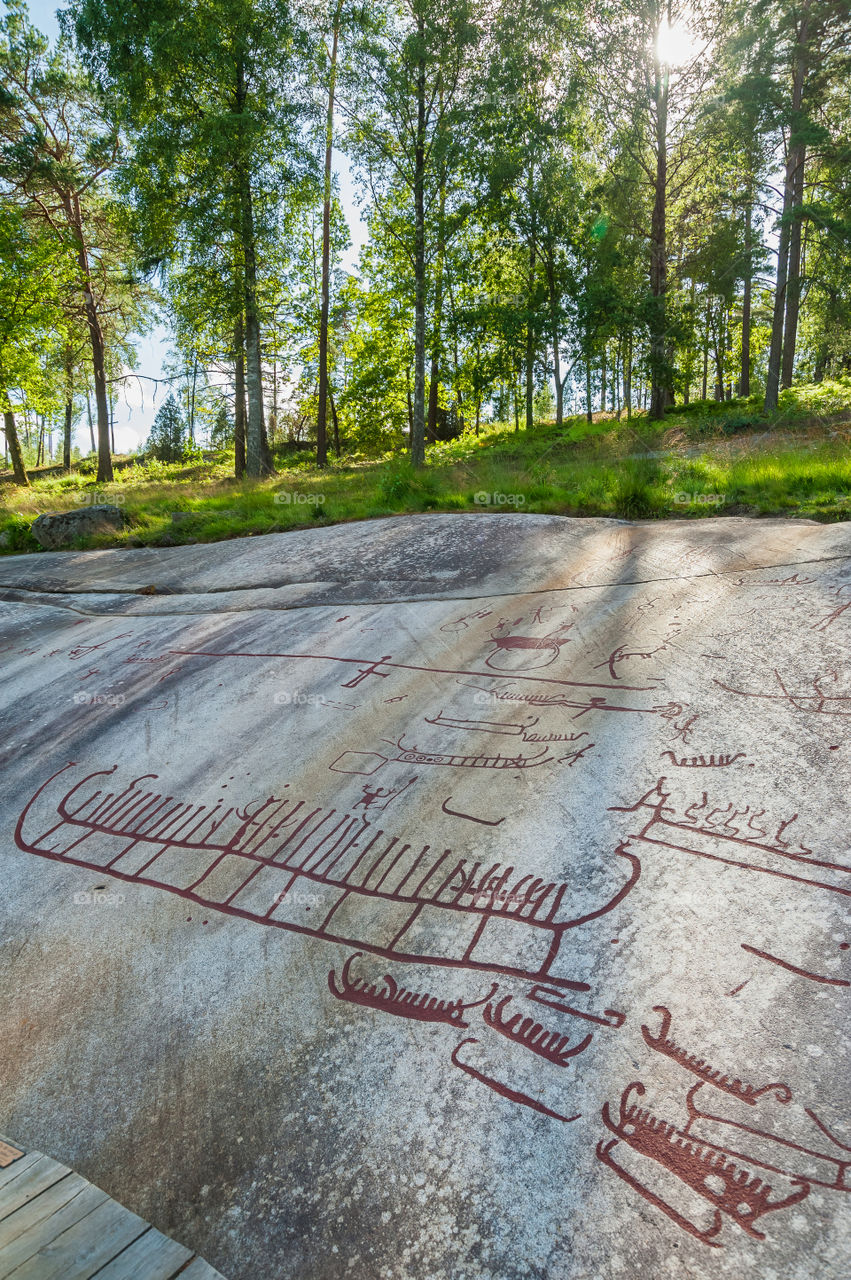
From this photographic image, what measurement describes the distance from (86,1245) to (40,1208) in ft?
0.70

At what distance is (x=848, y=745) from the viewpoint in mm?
3059

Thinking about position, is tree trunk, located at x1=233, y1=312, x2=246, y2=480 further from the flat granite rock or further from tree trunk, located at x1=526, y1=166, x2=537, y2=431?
the flat granite rock

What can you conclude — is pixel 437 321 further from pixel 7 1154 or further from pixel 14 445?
pixel 7 1154

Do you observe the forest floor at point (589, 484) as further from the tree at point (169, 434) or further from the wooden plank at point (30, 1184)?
the tree at point (169, 434)

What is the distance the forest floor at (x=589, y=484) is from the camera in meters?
7.04

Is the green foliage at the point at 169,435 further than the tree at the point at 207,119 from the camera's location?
Yes

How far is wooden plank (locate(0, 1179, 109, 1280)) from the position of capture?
5.65 ft

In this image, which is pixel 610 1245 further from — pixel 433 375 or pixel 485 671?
pixel 433 375

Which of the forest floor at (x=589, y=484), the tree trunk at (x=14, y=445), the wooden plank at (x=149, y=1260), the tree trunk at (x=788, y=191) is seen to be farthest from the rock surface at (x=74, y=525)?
the tree trunk at (x=14, y=445)

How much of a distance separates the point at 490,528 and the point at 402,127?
1143cm

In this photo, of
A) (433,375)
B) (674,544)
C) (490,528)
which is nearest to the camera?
(674,544)

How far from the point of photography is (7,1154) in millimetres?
2084

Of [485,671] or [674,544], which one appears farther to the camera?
[674,544]

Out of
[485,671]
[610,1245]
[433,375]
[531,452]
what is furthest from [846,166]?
[610,1245]
